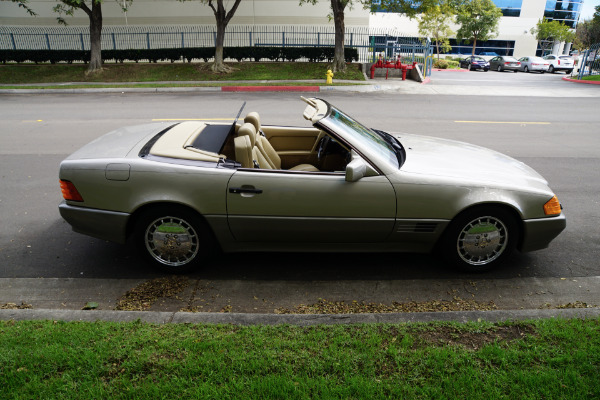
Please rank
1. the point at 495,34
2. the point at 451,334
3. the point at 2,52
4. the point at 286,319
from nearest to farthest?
1. the point at 451,334
2. the point at 286,319
3. the point at 2,52
4. the point at 495,34

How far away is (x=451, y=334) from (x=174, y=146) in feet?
9.19

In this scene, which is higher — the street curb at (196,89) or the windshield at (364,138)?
the windshield at (364,138)

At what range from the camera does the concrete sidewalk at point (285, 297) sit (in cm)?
336

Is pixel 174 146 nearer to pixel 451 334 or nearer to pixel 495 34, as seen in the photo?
pixel 451 334

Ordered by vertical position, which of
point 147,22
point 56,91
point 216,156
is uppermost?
point 147,22

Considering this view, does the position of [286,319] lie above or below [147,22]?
below

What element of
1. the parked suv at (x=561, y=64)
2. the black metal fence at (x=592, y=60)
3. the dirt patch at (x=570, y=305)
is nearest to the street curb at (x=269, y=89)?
the dirt patch at (x=570, y=305)

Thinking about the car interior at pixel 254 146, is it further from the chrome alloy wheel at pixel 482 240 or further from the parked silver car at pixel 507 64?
the parked silver car at pixel 507 64

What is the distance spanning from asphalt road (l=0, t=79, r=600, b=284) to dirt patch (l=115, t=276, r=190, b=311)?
0.20 meters

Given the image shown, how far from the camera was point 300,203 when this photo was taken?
3.91 m

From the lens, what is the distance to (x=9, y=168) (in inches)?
293

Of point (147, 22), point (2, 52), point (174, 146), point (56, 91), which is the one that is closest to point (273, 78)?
point (56, 91)

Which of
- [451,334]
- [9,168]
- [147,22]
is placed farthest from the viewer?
[147,22]

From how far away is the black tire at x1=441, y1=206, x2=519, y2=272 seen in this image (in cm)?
403
